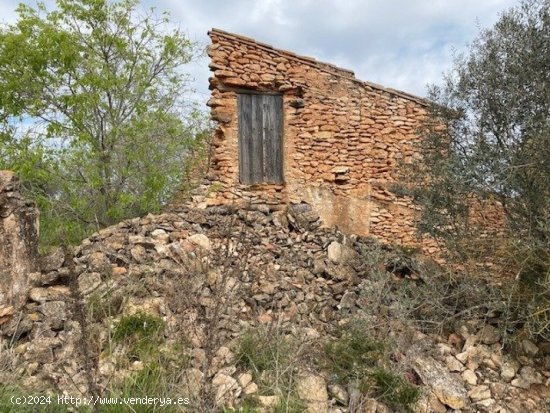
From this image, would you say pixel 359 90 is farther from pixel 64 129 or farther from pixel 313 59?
pixel 64 129

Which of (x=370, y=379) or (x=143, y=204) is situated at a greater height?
(x=143, y=204)

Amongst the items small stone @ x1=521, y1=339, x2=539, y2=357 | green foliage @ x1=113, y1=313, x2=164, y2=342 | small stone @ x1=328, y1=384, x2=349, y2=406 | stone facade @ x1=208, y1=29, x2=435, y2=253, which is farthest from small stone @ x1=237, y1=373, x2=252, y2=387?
stone facade @ x1=208, y1=29, x2=435, y2=253

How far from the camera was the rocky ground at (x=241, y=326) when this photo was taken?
11.2 ft

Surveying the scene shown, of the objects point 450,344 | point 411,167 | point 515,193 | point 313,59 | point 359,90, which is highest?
point 313,59

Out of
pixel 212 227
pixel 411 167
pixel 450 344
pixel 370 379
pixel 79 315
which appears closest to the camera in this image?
pixel 79 315

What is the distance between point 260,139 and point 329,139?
4.25 feet

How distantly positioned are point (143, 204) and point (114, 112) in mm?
1983

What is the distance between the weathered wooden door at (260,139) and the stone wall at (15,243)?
3.99m

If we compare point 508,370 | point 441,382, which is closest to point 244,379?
point 441,382

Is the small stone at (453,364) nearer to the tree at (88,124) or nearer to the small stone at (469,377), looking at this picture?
the small stone at (469,377)

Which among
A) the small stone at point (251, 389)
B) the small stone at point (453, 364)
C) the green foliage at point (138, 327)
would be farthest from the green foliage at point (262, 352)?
the small stone at point (453, 364)

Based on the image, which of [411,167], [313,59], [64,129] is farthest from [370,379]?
[64,129]

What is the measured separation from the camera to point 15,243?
4.47 m

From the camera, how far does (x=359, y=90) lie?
26.4ft
